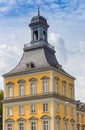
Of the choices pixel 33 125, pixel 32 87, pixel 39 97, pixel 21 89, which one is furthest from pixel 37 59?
pixel 33 125

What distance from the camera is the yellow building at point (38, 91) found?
69188mm

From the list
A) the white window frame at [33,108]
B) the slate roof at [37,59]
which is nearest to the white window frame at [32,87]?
the white window frame at [33,108]

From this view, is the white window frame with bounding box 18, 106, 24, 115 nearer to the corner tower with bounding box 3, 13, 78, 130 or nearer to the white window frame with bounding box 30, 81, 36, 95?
the corner tower with bounding box 3, 13, 78, 130

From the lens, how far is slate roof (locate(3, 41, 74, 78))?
72.6 m

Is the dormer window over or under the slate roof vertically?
under

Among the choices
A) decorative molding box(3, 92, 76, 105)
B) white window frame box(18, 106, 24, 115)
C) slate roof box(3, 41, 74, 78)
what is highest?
slate roof box(3, 41, 74, 78)

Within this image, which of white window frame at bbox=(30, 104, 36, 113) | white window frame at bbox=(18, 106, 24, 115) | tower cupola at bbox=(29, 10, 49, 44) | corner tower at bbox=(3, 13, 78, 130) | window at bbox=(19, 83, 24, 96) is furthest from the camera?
tower cupola at bbox=(29, 10, 49, 44)

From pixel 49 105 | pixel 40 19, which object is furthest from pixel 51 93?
pixel 40 19

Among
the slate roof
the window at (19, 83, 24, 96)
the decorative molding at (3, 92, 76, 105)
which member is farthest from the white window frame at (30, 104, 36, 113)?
the slate roof

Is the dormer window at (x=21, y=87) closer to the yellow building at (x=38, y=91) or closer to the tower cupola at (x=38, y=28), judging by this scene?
the yellow building at (x=38, y=91)

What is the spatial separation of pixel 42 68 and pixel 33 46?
7406mm

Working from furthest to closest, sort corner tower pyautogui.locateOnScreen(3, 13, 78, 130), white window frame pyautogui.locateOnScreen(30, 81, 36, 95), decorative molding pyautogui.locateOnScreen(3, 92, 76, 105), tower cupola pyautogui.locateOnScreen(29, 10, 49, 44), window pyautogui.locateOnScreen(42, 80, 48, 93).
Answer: tower cupola pyautogui.locateOnScreen(29, 10, 49, 44)
white window frame pyautogui.locateOnScreen(30, 81, 36, 95)
window pyautogui.locateOnScreen(42, 80, 48, 93)
corner tower pyautogui.locateOnScreen(3, 13, 78, 130)
decorative molding pyautogui.locateOnScreen(3, 92, 76, 105)

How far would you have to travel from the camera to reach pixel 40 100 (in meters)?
69.6

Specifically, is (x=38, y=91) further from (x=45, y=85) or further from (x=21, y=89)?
(x=21, y=89)
